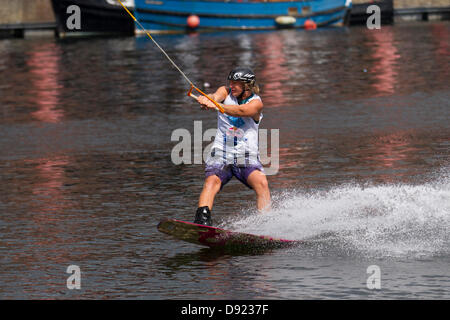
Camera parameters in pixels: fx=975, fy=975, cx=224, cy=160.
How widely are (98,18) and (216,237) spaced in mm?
43276

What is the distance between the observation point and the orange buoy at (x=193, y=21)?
50125 millimetres

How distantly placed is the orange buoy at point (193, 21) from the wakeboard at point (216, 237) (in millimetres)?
41316

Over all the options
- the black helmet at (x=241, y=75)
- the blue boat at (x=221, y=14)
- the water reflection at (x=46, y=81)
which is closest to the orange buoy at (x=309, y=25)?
the blue boat at (x=221, y=14)

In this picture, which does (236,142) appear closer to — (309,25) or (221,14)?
(221,14)

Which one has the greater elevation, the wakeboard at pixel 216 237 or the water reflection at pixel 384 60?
the water reflection at pixel 384 60

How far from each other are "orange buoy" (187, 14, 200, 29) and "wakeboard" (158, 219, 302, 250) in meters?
41.3

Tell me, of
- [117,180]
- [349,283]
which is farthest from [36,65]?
[349,283]

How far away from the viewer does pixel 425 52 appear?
107 feet

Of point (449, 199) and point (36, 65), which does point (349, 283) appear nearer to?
point (449, 199)

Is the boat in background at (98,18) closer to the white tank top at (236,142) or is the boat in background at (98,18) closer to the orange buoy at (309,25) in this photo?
the orange buoy at (309,25)

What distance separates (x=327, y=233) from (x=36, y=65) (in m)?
24.9

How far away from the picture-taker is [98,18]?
51375 mm

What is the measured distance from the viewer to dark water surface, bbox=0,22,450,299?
856 cm
